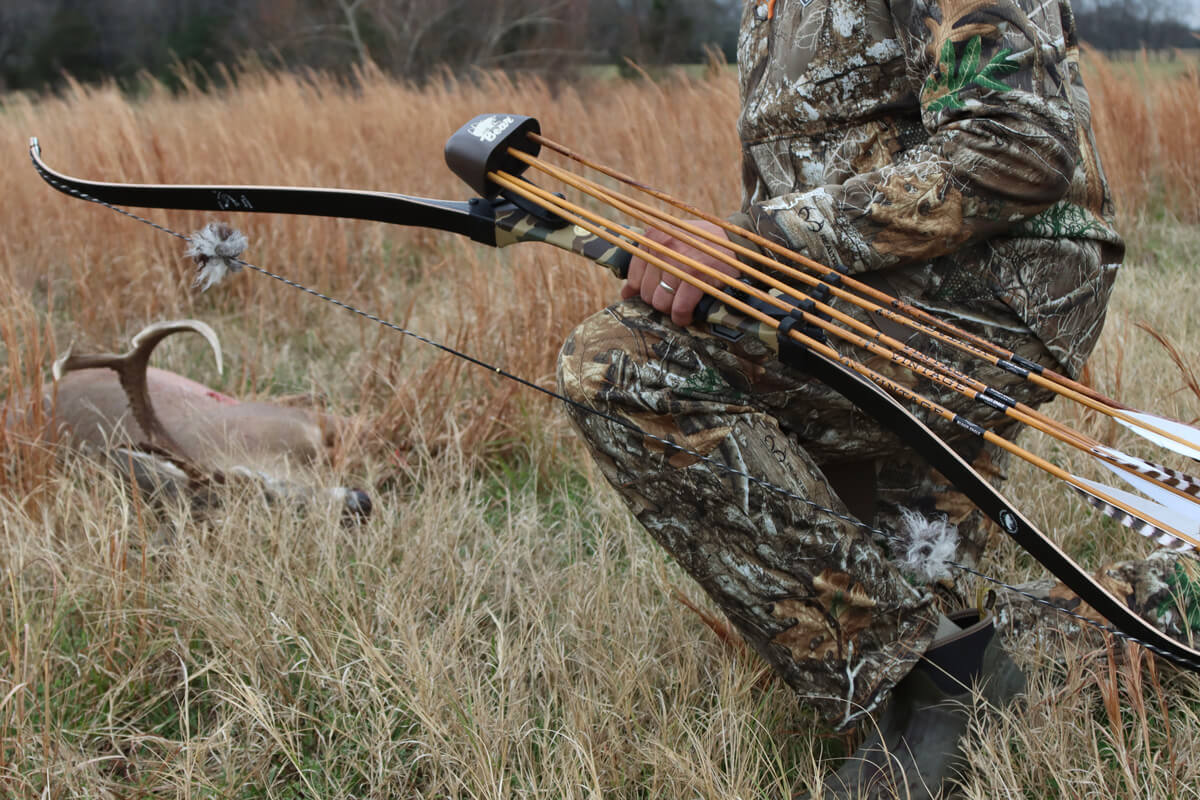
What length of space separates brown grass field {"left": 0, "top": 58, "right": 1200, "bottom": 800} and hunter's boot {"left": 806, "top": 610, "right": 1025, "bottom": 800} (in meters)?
0.04

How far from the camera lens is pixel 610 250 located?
1.53 m

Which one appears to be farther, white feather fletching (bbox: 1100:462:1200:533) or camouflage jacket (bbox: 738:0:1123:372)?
camouflage jacket (bbox: 738:0:1123:372)

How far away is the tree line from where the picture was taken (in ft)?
47.3

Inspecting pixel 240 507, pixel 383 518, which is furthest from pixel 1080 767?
pixel 240 507

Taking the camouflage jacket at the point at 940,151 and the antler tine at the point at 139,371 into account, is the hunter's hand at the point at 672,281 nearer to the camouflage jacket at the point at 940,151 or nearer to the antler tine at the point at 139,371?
the camouflage jacket at the point at 940,151

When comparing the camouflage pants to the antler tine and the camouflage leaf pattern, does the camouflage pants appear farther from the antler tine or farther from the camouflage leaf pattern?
the antler tine

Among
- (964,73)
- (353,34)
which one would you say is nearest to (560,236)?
(964,73)

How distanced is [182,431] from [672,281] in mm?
1711

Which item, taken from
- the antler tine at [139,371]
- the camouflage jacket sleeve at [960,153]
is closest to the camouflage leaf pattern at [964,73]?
the camouflage jacket sleeve at [960,153]

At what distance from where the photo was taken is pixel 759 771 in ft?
5.22

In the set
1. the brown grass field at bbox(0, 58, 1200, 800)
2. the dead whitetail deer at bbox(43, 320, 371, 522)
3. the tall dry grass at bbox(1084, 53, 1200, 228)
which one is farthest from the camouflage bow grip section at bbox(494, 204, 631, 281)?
the tall dry grass at bbox(1084, 53, 1200, 228)

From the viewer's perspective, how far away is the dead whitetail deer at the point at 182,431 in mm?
2355

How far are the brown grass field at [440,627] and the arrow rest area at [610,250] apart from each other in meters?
0.36

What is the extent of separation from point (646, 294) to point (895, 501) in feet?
2.48
